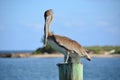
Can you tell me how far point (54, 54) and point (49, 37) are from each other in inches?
2372

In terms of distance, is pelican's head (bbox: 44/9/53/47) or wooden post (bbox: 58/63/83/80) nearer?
wooden post (bbox: 58/63/83/80)

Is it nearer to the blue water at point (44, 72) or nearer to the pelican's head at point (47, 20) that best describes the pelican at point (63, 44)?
the pelican's head at point (47, 20)

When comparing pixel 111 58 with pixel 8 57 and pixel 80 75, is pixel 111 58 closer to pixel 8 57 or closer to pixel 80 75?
pixel 8 57

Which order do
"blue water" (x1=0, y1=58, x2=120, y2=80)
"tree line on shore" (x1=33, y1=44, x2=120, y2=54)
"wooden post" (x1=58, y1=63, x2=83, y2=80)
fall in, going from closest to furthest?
"wooden post" (x1=58, y1=63, x2=83, y2=80), "blue water" (x1=0, y1=58, x2=120, y2=80), "tree line on shore" (x1=33, y1=44, x2=120, y2=54)

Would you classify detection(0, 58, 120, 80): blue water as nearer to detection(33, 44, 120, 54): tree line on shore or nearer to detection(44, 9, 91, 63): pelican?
detection(33, 44, 120, 54): tree line on shore

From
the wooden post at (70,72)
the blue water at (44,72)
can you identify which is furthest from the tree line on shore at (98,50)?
the wooden post at (70,72)

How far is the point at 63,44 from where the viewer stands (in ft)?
34.6

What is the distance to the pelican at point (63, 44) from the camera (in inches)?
405

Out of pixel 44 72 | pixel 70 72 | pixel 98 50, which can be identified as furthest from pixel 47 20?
pixel 98 50

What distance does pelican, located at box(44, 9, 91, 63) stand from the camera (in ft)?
33.8

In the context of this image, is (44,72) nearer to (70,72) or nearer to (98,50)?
(98,50)

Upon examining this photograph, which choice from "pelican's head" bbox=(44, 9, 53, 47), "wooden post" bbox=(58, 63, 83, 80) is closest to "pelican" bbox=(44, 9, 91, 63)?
"pelican's head" bbox=(44, 9, 53, 47)

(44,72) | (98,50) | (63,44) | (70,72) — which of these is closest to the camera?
(70,72)

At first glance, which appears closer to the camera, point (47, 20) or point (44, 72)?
point (47, 20)
